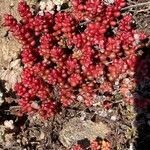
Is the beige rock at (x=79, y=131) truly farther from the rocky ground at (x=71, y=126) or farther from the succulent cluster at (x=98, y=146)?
the succulent cluster at (x=98, y=146)

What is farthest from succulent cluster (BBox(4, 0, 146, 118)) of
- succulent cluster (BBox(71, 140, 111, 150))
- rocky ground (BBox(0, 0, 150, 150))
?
succulent cluster (BBox(71, 140, 111, 150))

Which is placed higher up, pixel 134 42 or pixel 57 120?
pixel 134 42

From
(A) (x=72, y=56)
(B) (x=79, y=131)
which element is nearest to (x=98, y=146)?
(B) (x=79, y=131)

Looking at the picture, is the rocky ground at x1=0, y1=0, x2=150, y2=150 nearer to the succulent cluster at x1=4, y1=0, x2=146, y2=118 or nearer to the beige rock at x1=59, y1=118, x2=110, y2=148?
the beige rock at x1=59, y1=118, x2=110, y2=148

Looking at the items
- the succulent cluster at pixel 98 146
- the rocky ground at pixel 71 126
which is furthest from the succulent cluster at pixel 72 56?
the succulent cluster at pixel 98 146

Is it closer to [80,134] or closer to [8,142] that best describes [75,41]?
[80,134]

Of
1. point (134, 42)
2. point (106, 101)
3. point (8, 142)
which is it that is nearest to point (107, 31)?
point (134, 42)
